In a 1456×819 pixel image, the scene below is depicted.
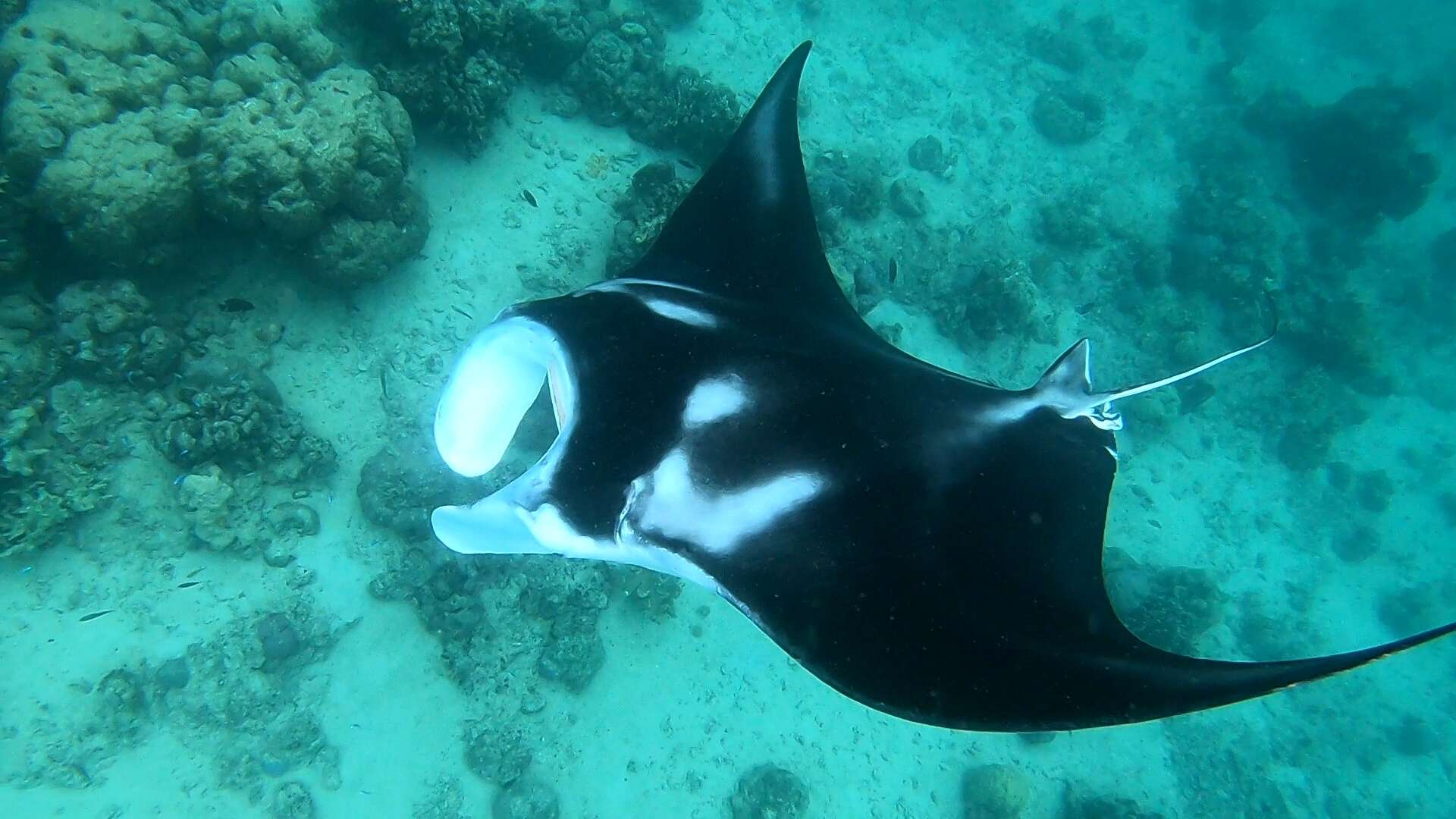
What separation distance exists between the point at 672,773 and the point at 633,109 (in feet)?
25.6

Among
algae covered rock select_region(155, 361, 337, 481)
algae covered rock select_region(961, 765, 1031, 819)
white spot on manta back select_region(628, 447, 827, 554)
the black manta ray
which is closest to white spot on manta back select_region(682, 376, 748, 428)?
the black manta ray

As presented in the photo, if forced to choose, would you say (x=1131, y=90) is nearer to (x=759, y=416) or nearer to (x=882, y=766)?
(x=882, y=766)

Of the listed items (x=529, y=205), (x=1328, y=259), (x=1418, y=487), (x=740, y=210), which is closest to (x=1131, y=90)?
(x=1328, y=259)

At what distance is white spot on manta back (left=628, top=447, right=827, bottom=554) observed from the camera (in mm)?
2078

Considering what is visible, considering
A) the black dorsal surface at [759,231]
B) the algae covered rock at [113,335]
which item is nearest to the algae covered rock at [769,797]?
the black dorsal surface at [759,231]

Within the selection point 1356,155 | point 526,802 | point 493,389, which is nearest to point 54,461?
point 526,802

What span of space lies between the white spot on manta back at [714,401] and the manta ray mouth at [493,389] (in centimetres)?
49

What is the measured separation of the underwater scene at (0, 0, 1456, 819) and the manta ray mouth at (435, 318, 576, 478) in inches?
0.7

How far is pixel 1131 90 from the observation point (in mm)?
17859

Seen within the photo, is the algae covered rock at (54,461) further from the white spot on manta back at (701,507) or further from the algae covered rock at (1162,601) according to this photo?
the algae covered rock at (1162,601)

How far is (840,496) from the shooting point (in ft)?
7.77

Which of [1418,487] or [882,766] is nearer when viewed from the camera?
→ [882,766]

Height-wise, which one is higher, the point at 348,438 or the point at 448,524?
the point at 448,524

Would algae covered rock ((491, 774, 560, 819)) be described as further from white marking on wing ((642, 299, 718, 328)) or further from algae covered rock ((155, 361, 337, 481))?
white marking on wing ((642, 299, 718, 328))
